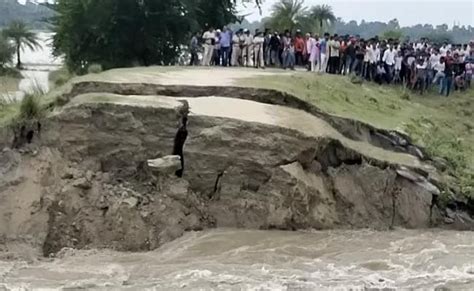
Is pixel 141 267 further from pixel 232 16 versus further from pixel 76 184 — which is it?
pixel 232 16

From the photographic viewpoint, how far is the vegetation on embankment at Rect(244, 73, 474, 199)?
50.0 feet

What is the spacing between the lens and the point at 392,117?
57.3 ft

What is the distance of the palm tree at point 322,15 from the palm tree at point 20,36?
22003mm

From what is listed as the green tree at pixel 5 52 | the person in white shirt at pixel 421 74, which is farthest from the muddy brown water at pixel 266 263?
the green tree at pixel 5 52

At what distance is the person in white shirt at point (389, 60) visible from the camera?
74.2ft

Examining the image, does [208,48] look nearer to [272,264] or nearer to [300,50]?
[300,50]

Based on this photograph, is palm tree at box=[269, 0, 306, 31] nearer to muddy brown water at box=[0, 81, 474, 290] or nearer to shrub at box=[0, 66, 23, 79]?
shrub at box=[0, 66, 23, 79]

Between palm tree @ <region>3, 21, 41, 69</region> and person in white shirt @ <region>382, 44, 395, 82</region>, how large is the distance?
131 ft

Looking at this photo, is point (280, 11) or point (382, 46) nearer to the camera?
point (382, 46)

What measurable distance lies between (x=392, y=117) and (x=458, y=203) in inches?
155

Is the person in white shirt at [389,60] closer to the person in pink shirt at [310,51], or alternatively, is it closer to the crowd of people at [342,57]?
the crowd of people at [342,57]

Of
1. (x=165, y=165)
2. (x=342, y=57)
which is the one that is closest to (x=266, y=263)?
(x=165, y=165)

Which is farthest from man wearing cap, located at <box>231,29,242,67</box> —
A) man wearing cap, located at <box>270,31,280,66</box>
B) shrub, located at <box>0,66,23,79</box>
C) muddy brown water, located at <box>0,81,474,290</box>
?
shrub, located at <box>0,66,23,79</box>

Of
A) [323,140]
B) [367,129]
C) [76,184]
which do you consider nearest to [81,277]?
[76,184]
